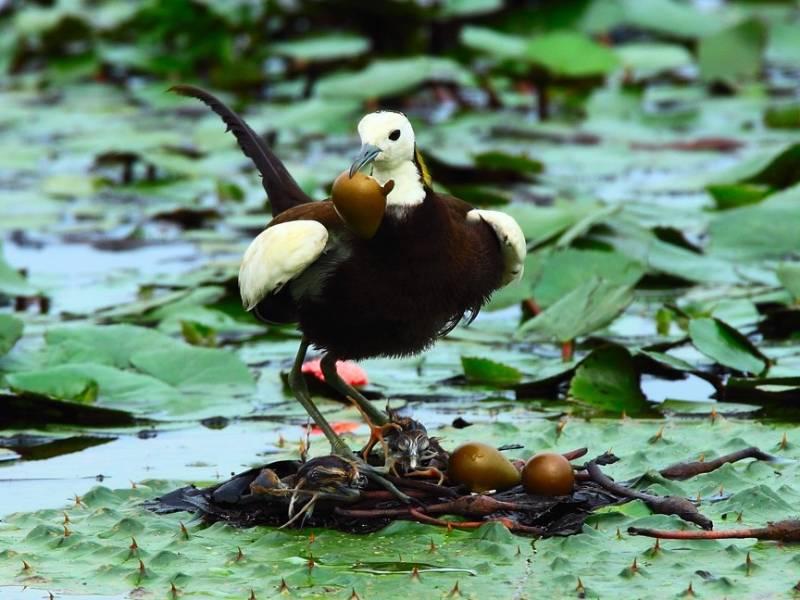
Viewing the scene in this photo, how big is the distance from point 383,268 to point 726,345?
1609mm

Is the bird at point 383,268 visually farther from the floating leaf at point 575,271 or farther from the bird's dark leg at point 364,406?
the floating leaf at point 575,271

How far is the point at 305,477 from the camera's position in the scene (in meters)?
4.23

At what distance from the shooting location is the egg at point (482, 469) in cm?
425

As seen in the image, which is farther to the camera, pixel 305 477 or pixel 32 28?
pixel 32 28

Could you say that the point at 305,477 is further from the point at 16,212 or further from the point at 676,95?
the point at 676,95

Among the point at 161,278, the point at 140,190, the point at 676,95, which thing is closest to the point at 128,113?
the point at 140,190

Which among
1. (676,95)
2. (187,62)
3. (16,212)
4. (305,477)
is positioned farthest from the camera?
(187,62)

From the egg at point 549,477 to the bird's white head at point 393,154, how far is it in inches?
30.0

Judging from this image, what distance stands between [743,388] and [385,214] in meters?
1.58

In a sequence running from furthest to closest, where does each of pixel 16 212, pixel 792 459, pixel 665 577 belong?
pixel 16 212, pixel 792 459, pixel 665 577

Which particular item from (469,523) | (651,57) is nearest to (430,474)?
(469,523)

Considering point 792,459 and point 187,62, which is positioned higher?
point 187,62

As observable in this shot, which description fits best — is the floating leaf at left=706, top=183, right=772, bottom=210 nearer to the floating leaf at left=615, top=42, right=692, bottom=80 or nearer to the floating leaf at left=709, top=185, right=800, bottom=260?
the floating leaf at left=709, top=185, right=800, bottom=260

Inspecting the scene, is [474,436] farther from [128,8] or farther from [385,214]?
[128,8]
